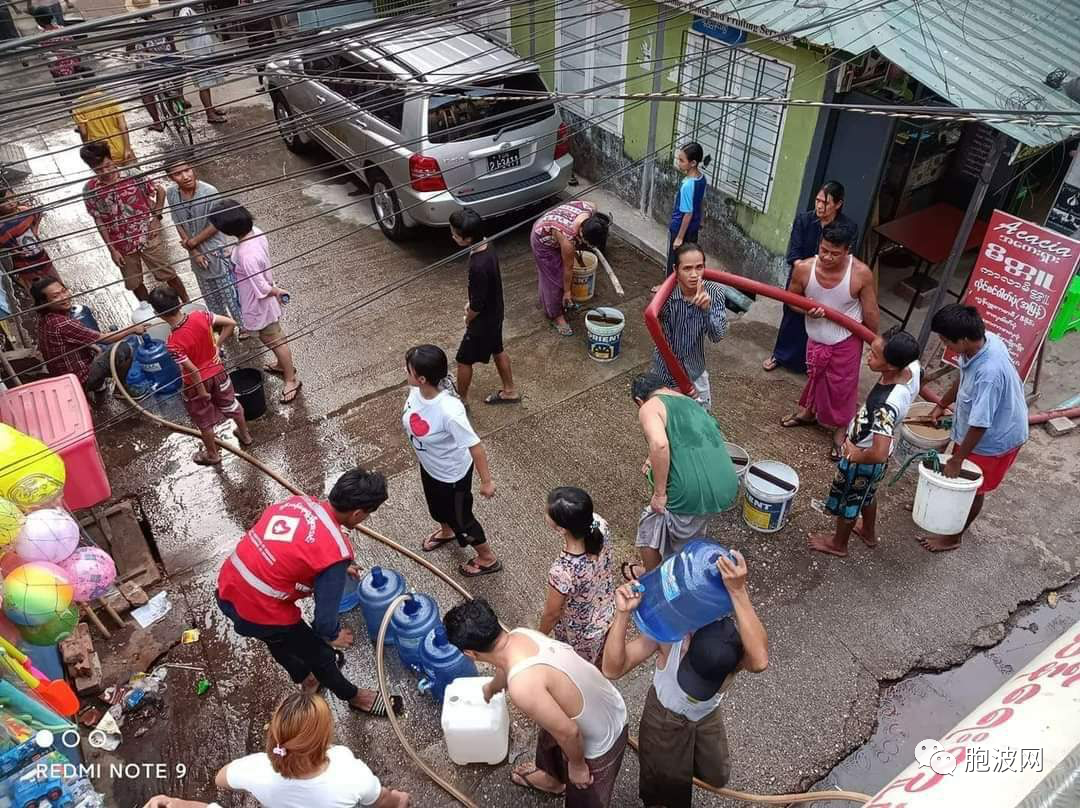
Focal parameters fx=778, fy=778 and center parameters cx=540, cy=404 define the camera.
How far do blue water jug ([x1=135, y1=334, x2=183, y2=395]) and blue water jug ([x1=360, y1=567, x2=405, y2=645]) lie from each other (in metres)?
2.55

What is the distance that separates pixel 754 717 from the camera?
400cm

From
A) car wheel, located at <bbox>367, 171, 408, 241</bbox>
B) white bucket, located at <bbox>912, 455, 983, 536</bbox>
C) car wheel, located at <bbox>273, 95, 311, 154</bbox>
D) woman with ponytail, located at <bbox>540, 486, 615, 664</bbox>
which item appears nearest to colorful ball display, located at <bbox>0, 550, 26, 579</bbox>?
woman with ponytail, located at <bbox>540, 486, 615, 664</bbox>

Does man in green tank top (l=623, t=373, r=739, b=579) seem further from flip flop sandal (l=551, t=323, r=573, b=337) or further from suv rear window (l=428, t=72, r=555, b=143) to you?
suv rear window (l=428, t=72, r=555, b=143)

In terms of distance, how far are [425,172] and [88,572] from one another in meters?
4.72

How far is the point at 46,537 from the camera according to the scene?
3.67 m

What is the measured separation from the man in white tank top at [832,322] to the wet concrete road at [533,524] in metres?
0.34

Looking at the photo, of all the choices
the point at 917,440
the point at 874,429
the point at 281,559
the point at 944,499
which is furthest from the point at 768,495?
the point at 281,559

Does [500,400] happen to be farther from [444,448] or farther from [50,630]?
[50,630]

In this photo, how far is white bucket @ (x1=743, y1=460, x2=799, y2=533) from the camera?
4.78m

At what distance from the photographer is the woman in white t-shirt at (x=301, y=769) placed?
2645 millimetres

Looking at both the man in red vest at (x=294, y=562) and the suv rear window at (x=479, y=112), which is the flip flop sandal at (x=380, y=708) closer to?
the man in red vest at (x=294, y=562)

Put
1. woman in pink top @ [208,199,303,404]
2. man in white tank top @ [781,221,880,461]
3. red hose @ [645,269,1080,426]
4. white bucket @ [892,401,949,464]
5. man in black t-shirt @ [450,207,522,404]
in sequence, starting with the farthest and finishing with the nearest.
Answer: woman in pink top @ [208,199,303,404]
white bucket @ [892,401,949,464]
man in black t-shirt @ [450,207,522,404]
man in white tank top @ [781,221,880,461]
red hose @ [645,269,1080,426]

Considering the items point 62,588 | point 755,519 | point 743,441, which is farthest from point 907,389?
point 62,588

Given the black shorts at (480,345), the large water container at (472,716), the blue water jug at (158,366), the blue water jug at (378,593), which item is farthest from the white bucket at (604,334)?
the large water container at (472,716)
